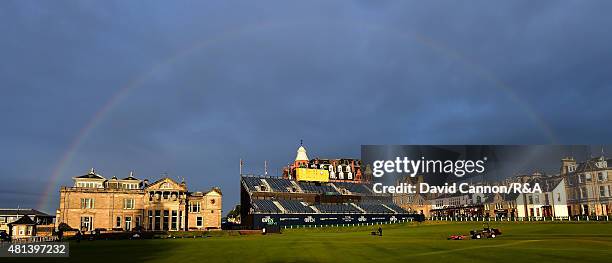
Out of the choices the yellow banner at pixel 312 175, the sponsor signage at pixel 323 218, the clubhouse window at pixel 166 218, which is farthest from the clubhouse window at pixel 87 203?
the yellow banner at pixel 312 175

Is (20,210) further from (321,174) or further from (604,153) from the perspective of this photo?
(604,153)

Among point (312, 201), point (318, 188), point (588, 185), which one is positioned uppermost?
point (318, 188)

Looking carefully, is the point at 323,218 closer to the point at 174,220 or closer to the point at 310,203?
the point at 310,203

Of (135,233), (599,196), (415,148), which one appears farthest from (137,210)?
(599,196)

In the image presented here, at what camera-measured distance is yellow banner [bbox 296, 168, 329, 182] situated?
14425cm

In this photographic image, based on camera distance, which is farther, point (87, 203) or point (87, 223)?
Answer: point (87, 203)

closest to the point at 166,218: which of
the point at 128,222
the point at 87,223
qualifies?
the point at 128,222

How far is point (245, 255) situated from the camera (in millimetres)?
39219

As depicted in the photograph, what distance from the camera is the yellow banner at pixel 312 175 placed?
473 feet

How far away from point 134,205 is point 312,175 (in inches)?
2162

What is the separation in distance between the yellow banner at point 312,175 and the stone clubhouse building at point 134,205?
3020 cm

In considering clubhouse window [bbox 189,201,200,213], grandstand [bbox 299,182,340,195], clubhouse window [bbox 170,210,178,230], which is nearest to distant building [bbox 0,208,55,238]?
clubhouse window [bbox 170,210,178,230]

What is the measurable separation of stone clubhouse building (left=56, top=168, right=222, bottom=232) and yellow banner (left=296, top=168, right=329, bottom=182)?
30.2m

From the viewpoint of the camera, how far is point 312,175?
146 m
